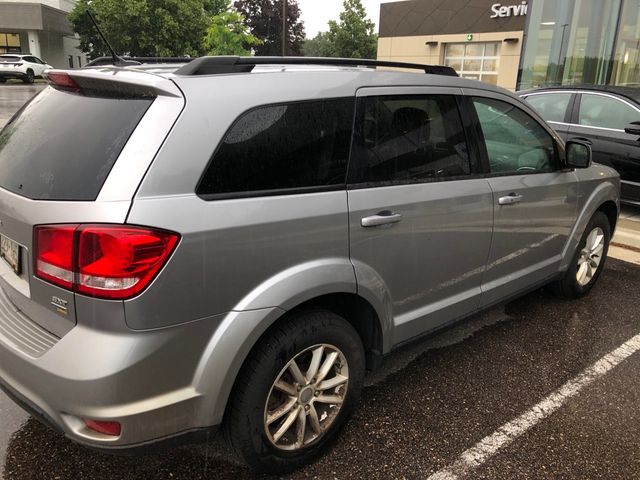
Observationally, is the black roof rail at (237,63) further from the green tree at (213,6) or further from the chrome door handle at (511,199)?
the green tree at (213,6)

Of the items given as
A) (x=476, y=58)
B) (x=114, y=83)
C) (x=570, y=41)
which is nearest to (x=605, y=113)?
(x=114, y=83)

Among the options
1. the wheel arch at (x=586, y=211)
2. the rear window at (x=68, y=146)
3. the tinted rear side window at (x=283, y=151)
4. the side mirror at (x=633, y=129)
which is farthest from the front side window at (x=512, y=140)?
the side mirror at (x=633, y=129)

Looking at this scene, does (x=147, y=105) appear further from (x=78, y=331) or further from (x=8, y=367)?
(x=8, y=367)

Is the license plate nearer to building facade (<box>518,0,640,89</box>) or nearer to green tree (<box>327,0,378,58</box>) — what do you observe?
building facade (<box>518,0,640,89</box>)

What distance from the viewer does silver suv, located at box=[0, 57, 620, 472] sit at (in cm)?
179

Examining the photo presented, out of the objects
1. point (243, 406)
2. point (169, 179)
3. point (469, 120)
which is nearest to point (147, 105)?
point (169, 179)

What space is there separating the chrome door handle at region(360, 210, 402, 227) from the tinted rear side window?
199 mm

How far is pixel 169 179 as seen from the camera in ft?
6.00

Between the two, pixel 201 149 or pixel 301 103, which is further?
pixel 301 103

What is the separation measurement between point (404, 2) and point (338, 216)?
32223 millimetres

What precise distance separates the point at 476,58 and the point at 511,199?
2802 cm

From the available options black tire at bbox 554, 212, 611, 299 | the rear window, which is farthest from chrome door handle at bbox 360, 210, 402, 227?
black tire at bbox 554, 212, 611, 299

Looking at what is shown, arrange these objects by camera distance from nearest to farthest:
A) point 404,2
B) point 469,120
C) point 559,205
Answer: point 469,120, point 559,205, point 404,2

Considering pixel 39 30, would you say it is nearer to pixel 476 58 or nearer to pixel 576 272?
pixel 476 58
